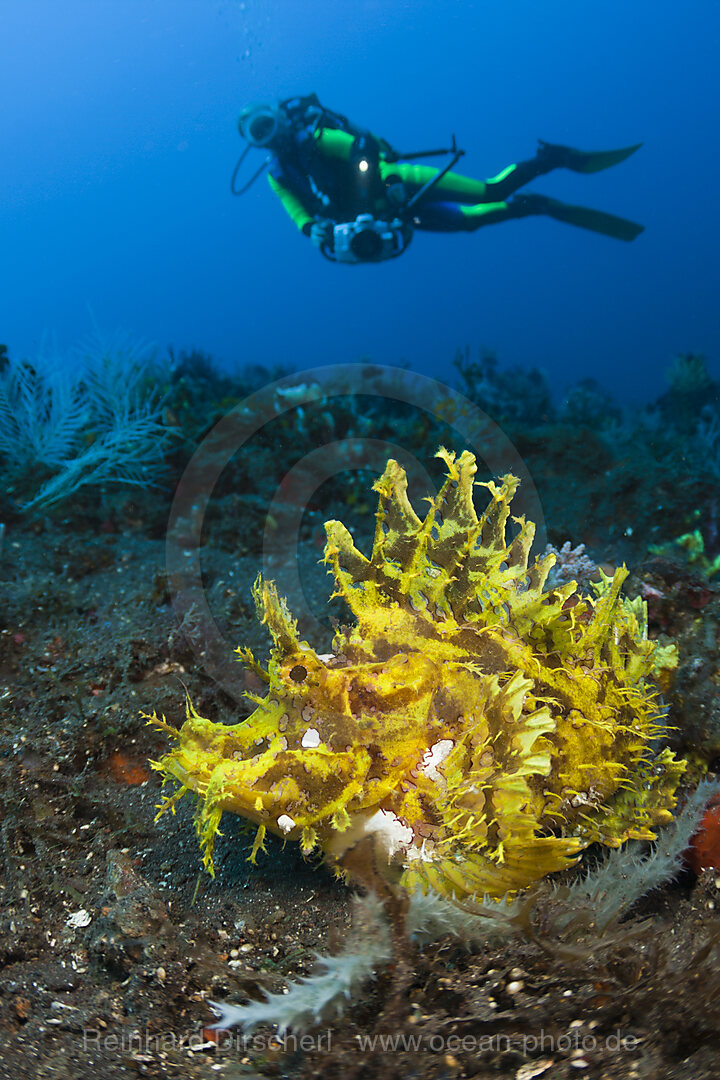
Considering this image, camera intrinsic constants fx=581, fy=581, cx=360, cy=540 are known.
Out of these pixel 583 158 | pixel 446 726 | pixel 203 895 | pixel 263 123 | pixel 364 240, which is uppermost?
pixel 583 158

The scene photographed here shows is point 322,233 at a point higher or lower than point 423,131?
lower

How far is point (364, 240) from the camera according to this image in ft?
36.3

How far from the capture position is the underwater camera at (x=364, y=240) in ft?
36.3

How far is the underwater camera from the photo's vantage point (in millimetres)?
11070

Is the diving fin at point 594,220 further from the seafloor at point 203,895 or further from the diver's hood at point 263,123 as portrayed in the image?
the seafloor at point 203,895

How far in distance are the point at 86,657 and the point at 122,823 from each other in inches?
52.1

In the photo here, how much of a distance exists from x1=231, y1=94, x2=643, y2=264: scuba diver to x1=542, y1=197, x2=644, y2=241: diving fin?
Result: 314 cm

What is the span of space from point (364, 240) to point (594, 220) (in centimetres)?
810

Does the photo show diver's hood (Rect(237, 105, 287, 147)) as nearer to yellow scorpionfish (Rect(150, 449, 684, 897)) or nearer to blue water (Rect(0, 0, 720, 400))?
yellow scorpionfish (Rect(150, 449, 684, 897))

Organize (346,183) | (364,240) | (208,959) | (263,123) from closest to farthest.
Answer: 1. (208,959)
2. (364,240)
3. (263,123)
4. (346,183)

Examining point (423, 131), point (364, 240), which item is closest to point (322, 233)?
point (364, 240)

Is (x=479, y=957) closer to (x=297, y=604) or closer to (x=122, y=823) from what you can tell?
(x=122, y=823)

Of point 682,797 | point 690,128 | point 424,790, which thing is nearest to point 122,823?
point 424,790

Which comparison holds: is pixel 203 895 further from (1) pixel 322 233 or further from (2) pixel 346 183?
(2) pixel 346 183
